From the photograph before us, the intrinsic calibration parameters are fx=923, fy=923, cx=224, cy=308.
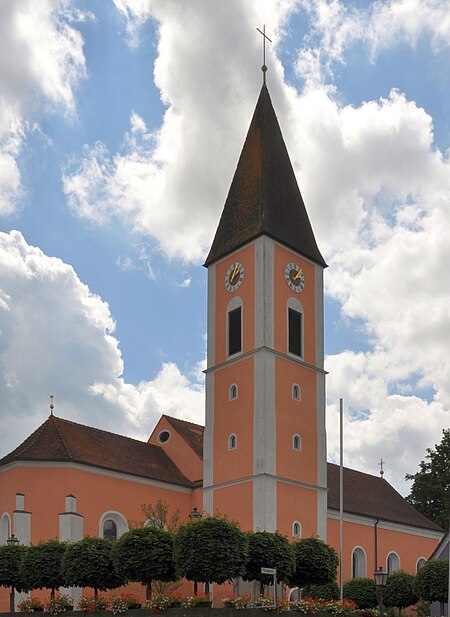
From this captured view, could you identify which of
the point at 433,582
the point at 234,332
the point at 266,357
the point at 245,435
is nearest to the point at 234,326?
the point at 234,332

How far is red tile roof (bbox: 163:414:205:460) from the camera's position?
52.7 m

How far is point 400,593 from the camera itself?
45.2 m

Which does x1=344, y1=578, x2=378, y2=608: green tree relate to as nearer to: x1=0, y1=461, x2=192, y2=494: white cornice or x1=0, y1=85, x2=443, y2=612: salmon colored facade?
x1=0, y1=85, x2=443, y2=612: salmon colored facade

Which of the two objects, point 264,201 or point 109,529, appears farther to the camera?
point 264,201

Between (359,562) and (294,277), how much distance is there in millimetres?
18550

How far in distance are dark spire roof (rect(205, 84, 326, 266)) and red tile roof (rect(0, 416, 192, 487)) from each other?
1173 centimetres

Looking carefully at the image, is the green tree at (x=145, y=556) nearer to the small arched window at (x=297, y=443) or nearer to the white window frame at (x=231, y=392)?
the small arched window at (x=297, y=443)

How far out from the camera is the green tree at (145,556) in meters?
33.8

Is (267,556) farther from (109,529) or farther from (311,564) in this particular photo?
(109,529)

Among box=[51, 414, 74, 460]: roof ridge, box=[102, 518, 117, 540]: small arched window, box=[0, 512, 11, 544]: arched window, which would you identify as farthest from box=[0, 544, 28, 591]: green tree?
box=[102, 518, 117, 540]: small arched window

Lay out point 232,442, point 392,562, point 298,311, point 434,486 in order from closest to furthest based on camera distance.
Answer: point 232,442 → point 298,311 → point 392,562 → point 434,486

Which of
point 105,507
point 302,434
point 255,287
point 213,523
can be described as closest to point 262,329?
point 255,287

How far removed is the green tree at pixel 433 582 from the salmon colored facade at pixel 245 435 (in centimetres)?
793

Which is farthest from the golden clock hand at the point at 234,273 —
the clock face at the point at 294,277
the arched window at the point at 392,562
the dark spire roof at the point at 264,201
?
the arched window at the point at 392,562
